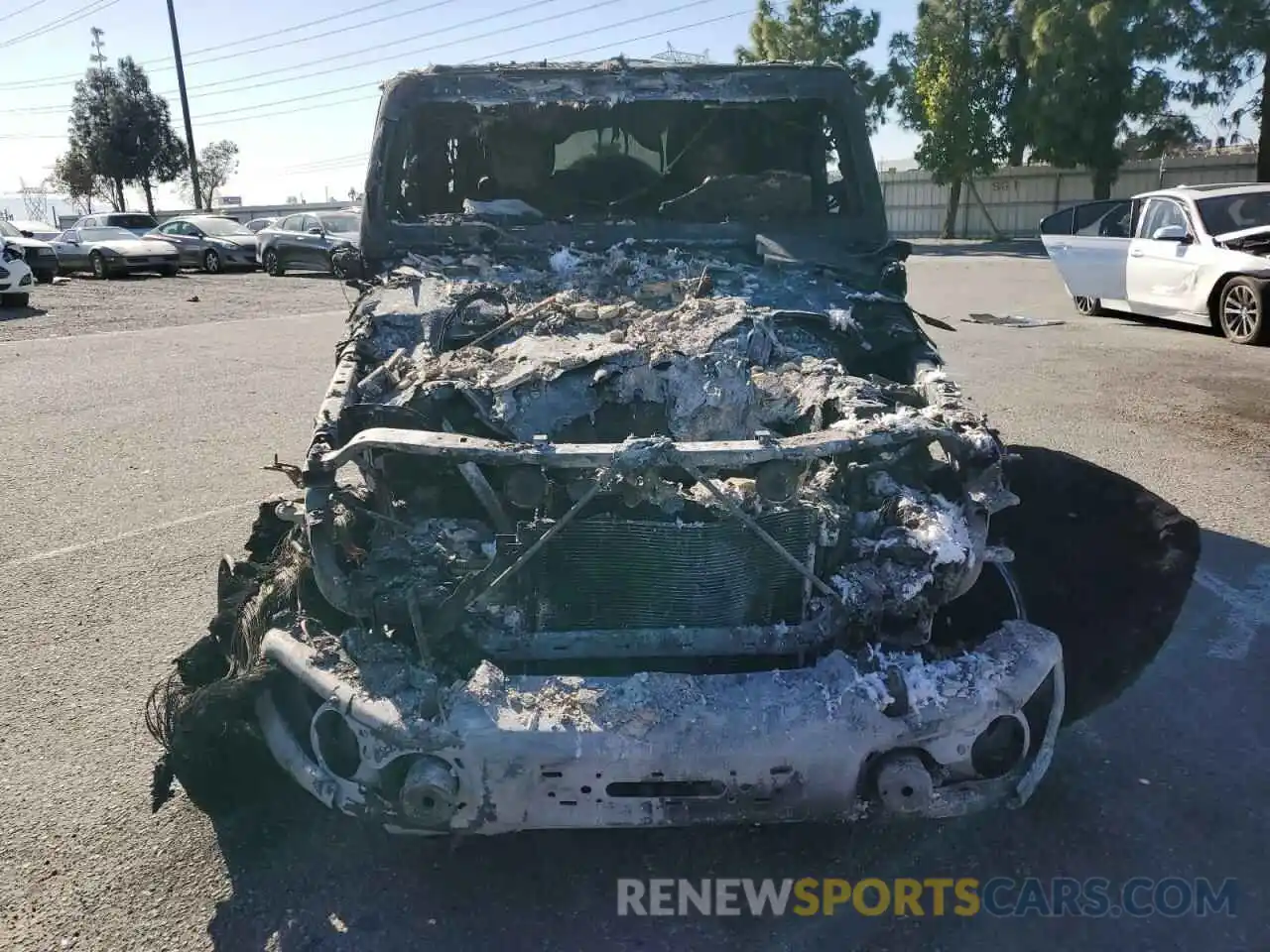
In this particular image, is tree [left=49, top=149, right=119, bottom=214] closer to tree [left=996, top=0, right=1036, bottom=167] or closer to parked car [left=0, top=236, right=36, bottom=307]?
parked car [left=0, top=236, right=36, bottom=307]

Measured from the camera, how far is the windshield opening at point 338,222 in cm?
2197

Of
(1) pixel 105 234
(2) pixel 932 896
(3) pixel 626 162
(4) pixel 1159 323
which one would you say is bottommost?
(2) pixel 932 896

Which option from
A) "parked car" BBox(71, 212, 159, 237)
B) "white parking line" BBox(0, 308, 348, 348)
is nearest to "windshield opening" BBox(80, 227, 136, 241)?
"parked car" BBox(71, 212, 159, 237)

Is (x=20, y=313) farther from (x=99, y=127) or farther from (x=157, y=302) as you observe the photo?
(x=99, y=127)

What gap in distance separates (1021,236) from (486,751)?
3447cm

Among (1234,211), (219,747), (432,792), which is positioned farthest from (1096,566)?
(1234,211)

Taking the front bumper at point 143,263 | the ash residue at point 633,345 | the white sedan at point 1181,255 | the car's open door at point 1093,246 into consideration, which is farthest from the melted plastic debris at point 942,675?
the front bumper at point 143,263

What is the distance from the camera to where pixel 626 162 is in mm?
4742

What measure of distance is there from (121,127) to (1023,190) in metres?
32.4

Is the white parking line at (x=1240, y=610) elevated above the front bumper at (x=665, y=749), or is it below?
below

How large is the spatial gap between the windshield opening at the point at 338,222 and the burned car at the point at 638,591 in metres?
19.2

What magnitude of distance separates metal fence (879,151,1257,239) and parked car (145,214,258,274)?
54.5 ft

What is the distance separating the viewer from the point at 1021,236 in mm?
33031

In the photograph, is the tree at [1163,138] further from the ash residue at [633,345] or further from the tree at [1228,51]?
the ash residue at [633,345]
